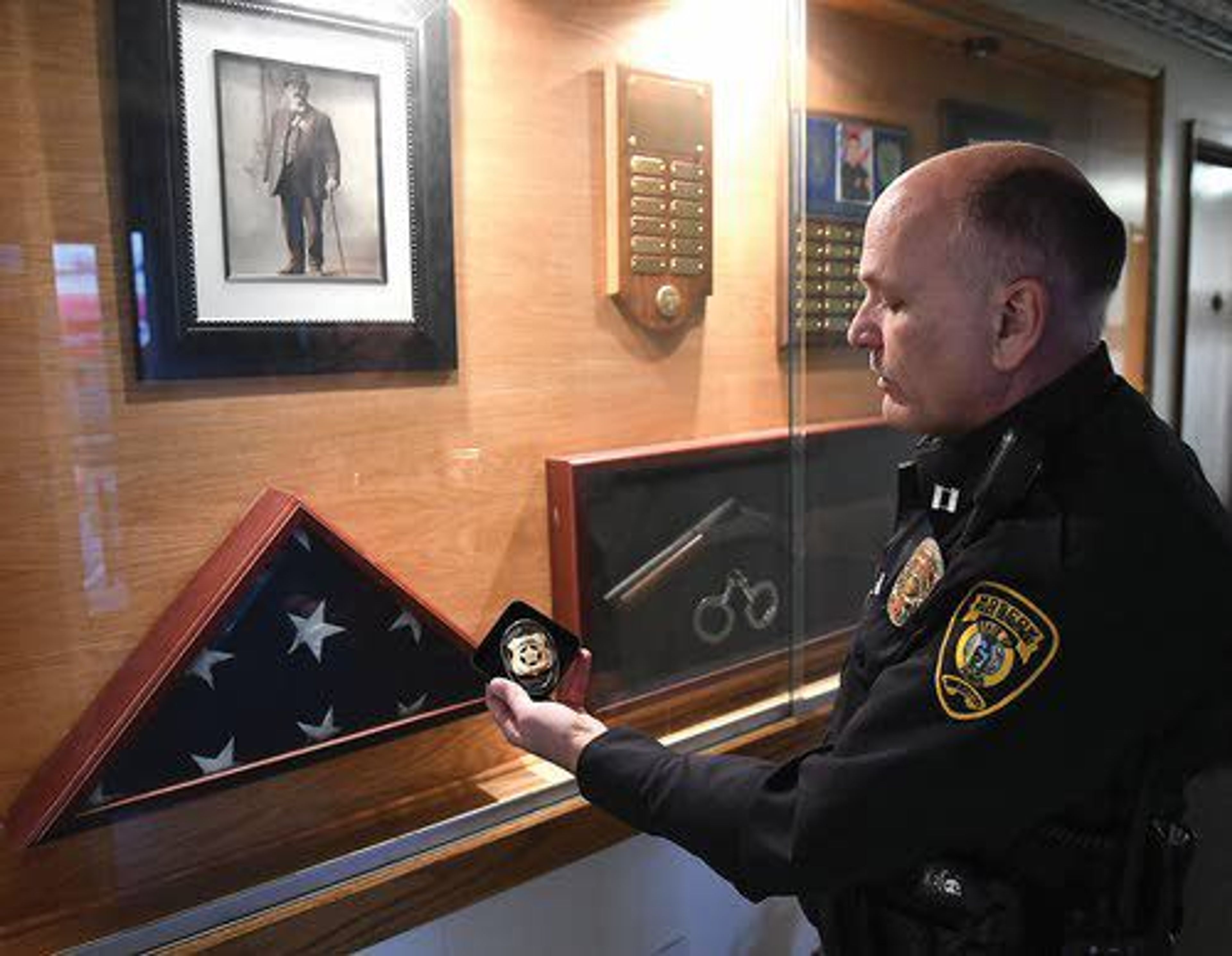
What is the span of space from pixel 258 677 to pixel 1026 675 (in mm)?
808

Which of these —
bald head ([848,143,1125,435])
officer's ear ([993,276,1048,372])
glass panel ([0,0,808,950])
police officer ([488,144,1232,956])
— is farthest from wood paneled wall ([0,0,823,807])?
officer's ear ([993,276,1048,372])

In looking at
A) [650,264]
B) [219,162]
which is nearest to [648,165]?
[650,264]

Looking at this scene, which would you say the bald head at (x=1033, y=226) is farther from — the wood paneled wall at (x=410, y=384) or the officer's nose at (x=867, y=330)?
the wood paneled wall at (x=410, y=384)

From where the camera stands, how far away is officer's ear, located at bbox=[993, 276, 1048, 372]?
3.42 ft

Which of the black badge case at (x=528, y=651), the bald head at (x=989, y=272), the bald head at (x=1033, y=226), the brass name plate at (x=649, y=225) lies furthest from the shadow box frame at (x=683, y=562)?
the bald head at (x=1033, y=226)

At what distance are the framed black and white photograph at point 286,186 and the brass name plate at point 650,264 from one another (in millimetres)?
319

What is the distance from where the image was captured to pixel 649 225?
1.58 m

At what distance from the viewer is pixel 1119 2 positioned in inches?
91.2

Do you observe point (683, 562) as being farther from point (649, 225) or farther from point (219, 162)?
point (219, 162)

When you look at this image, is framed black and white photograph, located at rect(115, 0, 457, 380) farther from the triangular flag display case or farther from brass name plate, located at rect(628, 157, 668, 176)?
brass name plate, located at rect(628, 157, 668, 176)

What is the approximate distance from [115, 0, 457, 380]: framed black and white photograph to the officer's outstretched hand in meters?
0.44

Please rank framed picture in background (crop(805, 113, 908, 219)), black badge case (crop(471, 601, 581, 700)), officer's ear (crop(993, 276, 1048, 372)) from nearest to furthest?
officer's ear (crop(993, 276, 1048, 372)), black badge case (crop(471, 601, 581, 700)), framed picture in background (crop(805, 113, 908, 219))

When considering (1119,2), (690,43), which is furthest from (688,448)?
(1119,2)

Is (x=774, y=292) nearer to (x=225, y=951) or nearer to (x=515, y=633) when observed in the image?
(x=515, y=633)
